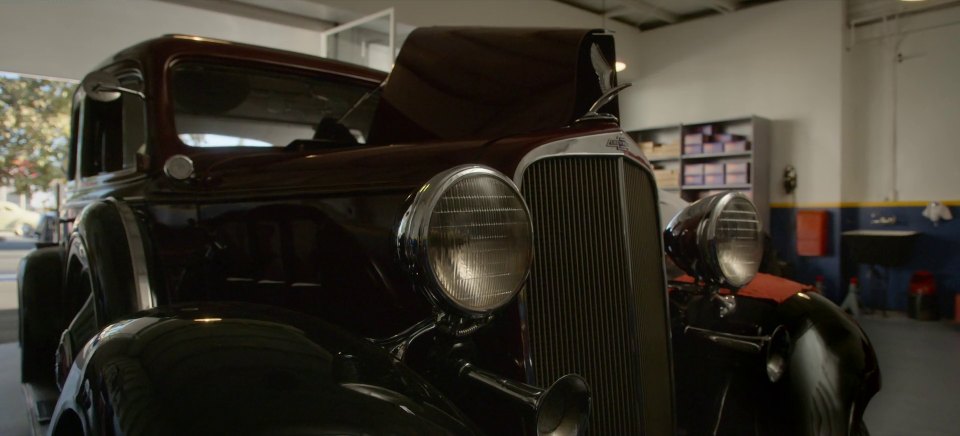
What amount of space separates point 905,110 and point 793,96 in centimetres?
122

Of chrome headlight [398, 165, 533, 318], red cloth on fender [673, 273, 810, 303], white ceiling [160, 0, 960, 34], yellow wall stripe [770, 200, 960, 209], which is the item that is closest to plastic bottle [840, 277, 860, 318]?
yellow wall stripe [770, 200, 960, 209]

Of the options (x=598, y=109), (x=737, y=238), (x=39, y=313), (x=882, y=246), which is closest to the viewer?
(x=598, y=109)

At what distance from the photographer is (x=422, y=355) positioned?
46.7 inches

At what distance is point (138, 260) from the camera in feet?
4.98

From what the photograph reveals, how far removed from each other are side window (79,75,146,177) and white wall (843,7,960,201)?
7874mm

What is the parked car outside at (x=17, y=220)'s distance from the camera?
10180mm

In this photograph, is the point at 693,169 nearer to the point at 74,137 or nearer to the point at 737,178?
the point at 737,178

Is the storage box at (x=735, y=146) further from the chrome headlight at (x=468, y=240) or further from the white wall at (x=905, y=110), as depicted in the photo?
the chrome headlight at (x=468, y=240)

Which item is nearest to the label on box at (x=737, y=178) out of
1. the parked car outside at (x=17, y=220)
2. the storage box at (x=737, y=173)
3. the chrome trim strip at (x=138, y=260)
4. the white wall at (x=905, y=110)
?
the storage box at (x=737, y=173)

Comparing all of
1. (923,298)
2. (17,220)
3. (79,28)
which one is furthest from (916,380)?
(17,220)

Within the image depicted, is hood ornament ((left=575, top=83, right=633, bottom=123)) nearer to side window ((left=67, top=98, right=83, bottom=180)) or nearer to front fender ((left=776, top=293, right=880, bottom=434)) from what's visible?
front fender ((left=776, top=293, right=880, bottom=434))

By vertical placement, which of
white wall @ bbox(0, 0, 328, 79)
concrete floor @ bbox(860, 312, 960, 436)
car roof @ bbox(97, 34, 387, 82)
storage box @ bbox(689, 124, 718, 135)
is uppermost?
white wall @ bbox(0, 0, 328, 79)

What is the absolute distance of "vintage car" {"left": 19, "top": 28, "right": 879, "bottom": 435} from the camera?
2.94 feet

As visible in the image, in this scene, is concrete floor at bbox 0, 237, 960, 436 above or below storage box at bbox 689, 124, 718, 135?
below
